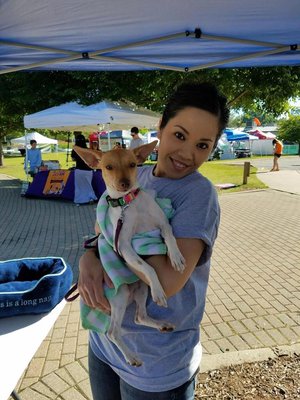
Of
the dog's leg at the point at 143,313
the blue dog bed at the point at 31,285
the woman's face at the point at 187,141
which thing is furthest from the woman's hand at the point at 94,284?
the blue dog bed at the point at 31,285

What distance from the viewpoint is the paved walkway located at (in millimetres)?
3448

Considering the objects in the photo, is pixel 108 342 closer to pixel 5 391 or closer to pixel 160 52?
pixel 5 391

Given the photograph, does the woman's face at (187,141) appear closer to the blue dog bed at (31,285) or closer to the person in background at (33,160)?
the blue dog bed at (31,285)

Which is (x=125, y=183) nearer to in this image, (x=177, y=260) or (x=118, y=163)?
(x=118, y=163)

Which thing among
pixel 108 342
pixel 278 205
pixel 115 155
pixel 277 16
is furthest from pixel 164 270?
pixel 278 205

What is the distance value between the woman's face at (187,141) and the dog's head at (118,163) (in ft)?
0.71

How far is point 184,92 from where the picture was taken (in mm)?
1609

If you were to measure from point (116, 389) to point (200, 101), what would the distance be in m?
1.51

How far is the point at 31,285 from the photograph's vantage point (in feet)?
7.82

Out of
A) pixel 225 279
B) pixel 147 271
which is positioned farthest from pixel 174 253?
pixel 225 279

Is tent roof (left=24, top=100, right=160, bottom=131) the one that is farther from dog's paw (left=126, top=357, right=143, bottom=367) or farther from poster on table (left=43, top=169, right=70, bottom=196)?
dog's paw (left=126, top=357, right=143, bottom=367)

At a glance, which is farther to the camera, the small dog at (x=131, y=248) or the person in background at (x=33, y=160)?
the person in background at (x=33, y=160)

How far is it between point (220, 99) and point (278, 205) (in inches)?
424

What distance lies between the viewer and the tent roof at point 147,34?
89.1 inches
